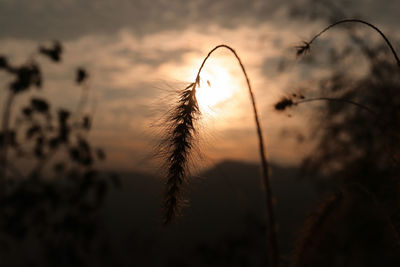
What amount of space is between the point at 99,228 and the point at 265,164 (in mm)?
5179

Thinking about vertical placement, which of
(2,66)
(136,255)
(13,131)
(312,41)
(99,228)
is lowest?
(136,255)

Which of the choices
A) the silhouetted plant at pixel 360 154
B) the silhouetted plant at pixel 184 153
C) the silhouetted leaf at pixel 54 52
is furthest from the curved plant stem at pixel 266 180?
the silhouetted leaf at pixel 54 52

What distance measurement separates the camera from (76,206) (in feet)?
18.7

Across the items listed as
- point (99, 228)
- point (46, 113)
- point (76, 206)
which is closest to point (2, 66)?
point (46, 113)

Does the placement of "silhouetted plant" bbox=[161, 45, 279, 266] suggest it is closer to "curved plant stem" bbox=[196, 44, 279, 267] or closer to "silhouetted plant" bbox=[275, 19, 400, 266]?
"curved plant stem" bbox=[196, 44, 279, 267]

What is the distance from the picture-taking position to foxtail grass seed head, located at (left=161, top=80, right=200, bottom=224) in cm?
142

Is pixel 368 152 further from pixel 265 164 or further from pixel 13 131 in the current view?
pixel 13 131

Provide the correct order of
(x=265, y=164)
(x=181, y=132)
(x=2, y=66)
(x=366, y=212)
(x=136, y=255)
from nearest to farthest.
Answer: (x=265, y=164) < (x=181, y=132) < (x=2, y=66) < (x=366, y=212) < (x=136, y=255)

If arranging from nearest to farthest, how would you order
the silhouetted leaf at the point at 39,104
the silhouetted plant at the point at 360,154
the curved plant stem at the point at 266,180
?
the curved plant stem at the point at 266,180 < the silhouetted plant at the point at 360,154 < the silhouetted leaf at the point at 39,104

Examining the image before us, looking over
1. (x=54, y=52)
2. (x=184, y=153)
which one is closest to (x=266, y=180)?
(x=184, y=153)

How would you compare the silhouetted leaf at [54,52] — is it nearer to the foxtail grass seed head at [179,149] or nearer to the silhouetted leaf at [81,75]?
the silhouetted leaf at [81,75]

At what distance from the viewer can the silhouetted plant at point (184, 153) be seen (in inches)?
54.8

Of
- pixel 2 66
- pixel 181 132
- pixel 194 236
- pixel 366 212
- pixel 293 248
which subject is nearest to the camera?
pixel 181 132

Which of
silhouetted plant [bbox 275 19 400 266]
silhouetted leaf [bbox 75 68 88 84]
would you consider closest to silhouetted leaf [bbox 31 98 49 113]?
silhouetted leaf [bbox 75 68 88 84]
